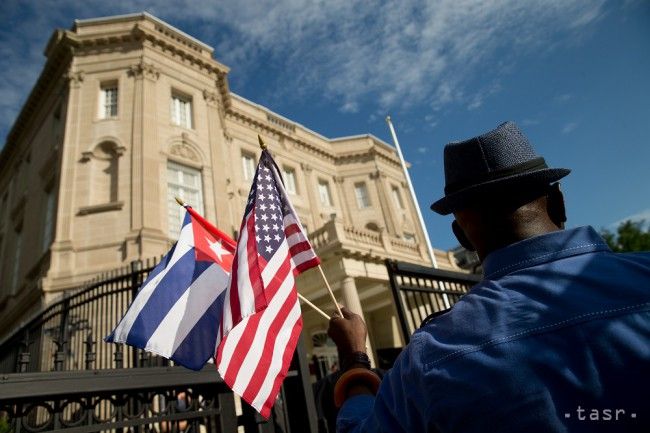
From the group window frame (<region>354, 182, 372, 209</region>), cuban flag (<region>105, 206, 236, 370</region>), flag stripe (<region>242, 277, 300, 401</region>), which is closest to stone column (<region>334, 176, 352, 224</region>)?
window frame (<region>354, 182, 372, 209</region>)

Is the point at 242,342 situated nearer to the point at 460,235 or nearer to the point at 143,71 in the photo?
the point at 460,235

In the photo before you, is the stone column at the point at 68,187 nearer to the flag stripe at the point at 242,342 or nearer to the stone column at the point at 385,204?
the flag stripe at the point at 242,342

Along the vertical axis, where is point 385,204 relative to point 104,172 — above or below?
above

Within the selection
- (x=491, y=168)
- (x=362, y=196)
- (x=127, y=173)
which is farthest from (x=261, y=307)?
(x=362, y=196)

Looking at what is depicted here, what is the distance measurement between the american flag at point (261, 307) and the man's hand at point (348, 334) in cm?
71

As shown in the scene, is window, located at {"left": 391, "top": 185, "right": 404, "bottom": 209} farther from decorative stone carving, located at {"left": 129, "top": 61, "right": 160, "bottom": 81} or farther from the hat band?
the hat band

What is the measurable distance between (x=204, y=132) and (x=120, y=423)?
15953mm

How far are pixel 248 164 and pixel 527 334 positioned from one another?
2212cm

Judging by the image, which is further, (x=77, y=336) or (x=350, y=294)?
(x=350, y=294)

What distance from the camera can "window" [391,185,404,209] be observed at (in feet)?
92.4

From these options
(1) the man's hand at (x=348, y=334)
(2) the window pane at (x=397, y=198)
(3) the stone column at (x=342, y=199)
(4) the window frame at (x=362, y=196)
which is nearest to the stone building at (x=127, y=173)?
(3) the stone column at (x=342, y=199)

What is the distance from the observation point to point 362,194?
27469 millimetres

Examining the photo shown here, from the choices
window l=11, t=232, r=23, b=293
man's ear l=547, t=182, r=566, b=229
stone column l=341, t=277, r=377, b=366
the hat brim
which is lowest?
man's ear l=547, t=182, r=566, b=229

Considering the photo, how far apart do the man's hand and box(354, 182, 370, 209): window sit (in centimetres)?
2485
